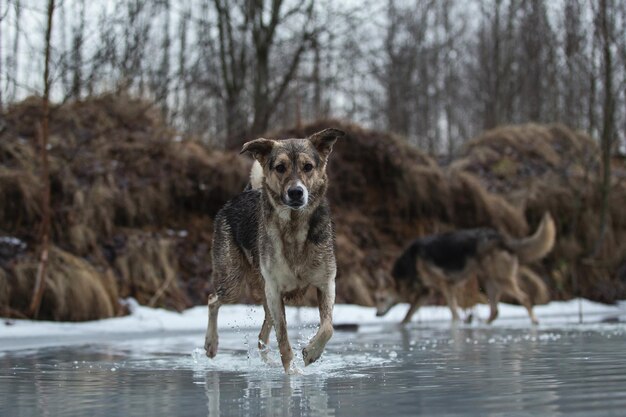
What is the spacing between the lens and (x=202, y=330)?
1252cm

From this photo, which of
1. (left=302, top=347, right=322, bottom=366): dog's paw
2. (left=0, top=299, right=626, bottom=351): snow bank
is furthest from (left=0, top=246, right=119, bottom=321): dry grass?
(left=302, top=347, right=322, bottom=366): dog's paw

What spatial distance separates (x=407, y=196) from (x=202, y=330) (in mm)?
A: 8459

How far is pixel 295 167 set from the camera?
6449 millimetres

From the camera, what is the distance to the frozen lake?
13.9ft

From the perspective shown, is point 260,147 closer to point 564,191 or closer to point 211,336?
point 211,336

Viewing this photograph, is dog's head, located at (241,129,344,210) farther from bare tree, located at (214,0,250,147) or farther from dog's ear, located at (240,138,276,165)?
bare tree, located at (214,0,250,147)

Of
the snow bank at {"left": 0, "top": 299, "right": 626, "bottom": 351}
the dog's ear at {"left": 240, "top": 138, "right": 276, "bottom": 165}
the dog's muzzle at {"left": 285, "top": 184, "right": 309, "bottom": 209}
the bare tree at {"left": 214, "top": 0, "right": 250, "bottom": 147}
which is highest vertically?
the bare tree at {"left": 214, "top": 0, "right": 250, "bottom": 147}

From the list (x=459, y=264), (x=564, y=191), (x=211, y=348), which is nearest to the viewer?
(x=211, y=348)

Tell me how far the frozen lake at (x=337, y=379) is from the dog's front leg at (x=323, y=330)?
6.4 inches

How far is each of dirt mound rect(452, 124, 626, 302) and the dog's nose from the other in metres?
13.2

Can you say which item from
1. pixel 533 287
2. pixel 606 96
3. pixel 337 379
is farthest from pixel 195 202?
pixel 337 379

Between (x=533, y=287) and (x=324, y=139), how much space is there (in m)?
12.3

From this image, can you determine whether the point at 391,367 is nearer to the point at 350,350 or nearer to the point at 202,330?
the point at 350,350

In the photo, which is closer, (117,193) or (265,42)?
(117,193)
